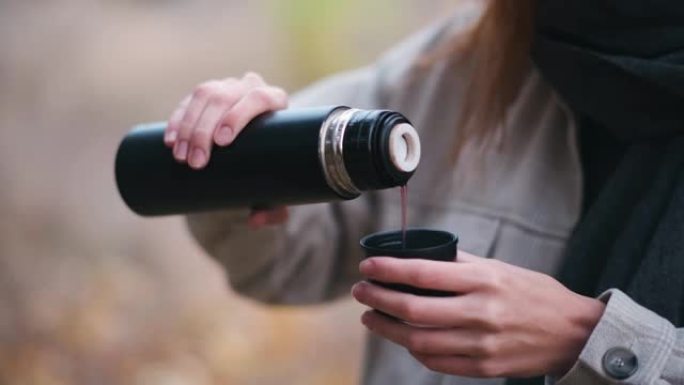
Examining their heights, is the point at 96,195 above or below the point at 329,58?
below

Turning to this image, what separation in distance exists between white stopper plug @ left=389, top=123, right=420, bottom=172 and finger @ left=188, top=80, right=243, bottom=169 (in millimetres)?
175

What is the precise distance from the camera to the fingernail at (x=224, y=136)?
72cm

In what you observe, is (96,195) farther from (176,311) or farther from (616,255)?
(616,255)

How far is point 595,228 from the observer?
2.74 feet

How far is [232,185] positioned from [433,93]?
36 centimetres

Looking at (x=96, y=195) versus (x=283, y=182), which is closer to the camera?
(x=283, y=182)

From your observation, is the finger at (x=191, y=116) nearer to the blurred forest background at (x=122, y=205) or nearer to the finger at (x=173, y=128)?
the finger at (x=173, y=128)

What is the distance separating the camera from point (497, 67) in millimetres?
949

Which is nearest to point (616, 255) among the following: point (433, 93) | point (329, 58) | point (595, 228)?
point (595, 228)

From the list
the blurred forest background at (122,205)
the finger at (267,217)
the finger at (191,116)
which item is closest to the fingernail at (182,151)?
the finger at (191,116)

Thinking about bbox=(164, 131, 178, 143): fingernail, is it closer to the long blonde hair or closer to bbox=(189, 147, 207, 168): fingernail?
bbox=(189, 147, 207, 168): fingernail

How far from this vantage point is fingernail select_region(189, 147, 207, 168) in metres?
0.73

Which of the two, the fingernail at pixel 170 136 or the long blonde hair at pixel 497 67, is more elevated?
the long blonde hair at pixel 497 67

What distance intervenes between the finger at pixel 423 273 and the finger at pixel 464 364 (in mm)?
56
